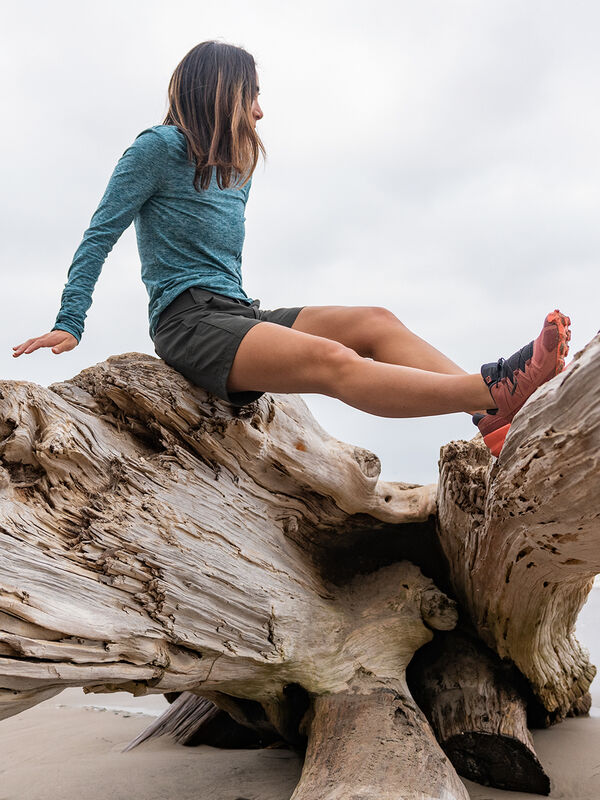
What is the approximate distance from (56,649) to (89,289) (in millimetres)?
1390

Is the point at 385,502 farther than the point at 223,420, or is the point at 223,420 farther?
the point at 385,502

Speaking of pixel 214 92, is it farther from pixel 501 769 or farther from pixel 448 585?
pixel 501 769

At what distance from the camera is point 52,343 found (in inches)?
101

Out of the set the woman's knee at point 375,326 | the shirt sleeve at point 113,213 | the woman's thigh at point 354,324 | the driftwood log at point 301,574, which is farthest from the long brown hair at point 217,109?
the driftwood log at point 301,574

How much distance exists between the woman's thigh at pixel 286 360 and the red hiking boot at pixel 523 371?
0.50m

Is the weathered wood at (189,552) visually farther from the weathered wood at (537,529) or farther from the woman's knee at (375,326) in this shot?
the woman's knee at (375,326)

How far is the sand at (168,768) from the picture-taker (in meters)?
2.70

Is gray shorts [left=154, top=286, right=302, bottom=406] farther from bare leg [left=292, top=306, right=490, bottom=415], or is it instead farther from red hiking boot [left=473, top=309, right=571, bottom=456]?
red hiking boot [left=473, top=309, right=571, bottom=456]

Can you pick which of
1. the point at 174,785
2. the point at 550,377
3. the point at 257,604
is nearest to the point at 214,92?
the point at 550,377

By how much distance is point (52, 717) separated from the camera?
4.27 m

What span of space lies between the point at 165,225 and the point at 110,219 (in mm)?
263

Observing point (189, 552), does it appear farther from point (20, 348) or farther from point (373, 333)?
point (373, 333)

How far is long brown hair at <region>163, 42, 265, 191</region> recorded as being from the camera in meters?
3.03

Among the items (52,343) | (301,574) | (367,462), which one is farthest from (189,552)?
(367,462)
